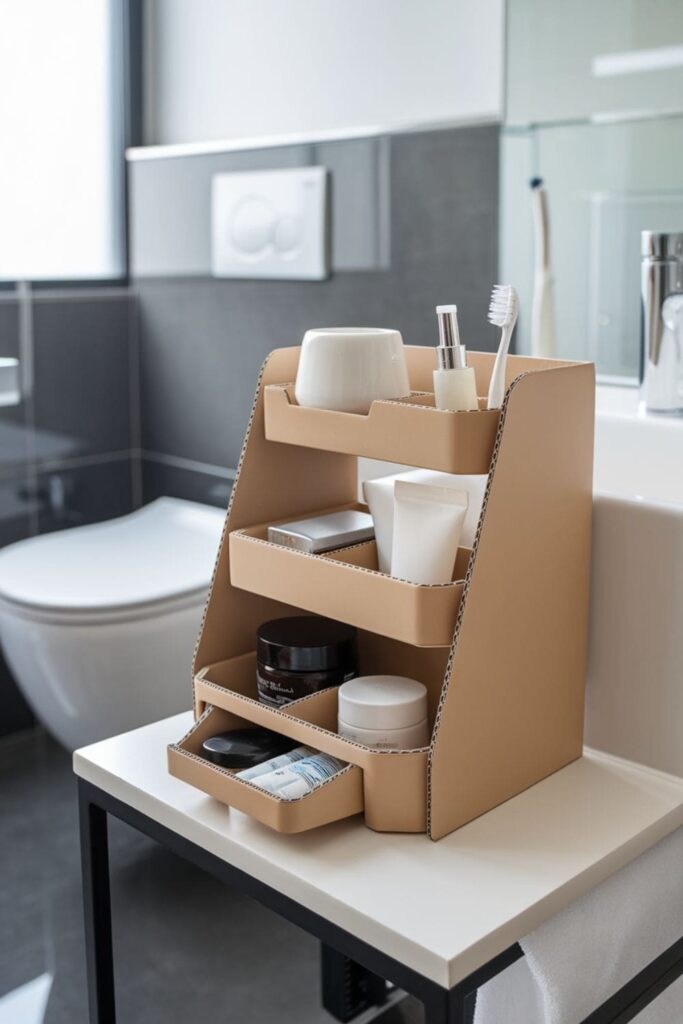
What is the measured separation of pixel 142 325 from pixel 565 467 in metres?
1.70

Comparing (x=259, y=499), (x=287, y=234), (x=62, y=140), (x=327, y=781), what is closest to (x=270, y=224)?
(x=287, y=234)

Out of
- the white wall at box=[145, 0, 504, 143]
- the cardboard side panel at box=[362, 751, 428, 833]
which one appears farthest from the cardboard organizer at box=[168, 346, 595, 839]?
the white wall at box=[145, 0, 504, 143]

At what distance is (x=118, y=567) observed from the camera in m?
1.92

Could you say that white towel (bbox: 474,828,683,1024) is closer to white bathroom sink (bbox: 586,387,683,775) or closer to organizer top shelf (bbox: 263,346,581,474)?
white bathroom sink (bbox: 586,387,683,775)

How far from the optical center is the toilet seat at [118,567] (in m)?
1.74

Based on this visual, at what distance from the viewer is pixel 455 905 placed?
0.72 m

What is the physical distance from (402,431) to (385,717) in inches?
8.3

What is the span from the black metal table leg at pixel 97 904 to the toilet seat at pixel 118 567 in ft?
2.68

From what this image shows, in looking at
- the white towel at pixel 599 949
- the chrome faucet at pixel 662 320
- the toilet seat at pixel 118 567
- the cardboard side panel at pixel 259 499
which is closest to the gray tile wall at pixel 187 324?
the toilet seat at pixel 118 567

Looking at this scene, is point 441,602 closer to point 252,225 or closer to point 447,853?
point 447,853

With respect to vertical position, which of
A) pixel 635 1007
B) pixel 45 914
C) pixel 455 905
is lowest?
pixel 45 914

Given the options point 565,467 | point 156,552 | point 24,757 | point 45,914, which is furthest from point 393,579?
point 24,757

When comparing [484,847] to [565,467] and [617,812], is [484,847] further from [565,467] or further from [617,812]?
[565,467]

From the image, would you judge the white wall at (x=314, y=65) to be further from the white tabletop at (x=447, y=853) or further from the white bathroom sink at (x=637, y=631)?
the white tabletop at (x=447, y=853)
